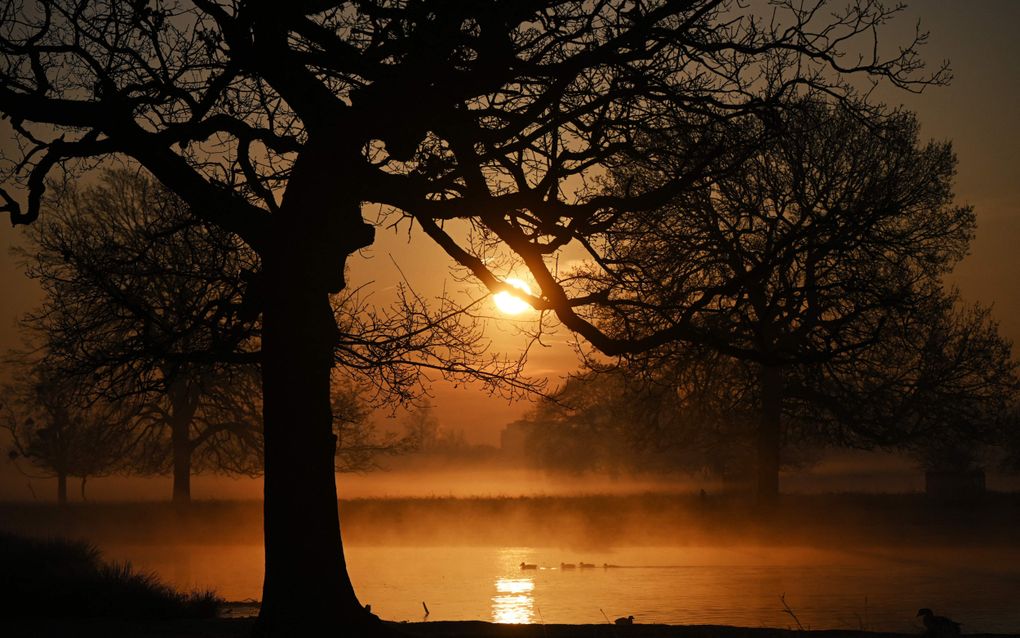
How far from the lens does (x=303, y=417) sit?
378 inches

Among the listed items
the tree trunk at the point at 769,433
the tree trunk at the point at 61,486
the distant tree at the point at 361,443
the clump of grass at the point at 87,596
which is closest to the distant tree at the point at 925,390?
the tree trunk at the point at 769,433

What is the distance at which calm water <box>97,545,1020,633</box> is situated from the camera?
50.0ft

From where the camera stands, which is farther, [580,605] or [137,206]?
[137,206]

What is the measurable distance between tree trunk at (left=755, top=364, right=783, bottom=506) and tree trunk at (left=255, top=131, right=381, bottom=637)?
1840 centimetres

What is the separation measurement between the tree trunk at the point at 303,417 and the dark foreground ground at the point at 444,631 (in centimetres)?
87

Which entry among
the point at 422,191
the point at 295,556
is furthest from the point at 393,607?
the point at 422,191

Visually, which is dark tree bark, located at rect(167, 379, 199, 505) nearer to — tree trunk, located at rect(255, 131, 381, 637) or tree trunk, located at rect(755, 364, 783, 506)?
tree trunk, located at rect(755, 364, 783, 506)

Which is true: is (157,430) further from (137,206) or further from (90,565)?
(90,565)

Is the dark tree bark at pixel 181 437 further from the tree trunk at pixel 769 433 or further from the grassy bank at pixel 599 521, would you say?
the tree trunk at pixel 769 433

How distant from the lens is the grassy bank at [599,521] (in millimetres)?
28062

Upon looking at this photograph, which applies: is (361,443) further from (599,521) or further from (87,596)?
(87,596)

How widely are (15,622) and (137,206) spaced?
21.7 metres

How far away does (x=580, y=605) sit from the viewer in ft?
52.6

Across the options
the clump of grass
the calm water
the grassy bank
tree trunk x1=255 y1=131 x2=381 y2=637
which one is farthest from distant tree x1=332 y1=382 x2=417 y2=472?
tree trunk x1=255 y1=131 x2=381 y2=637
